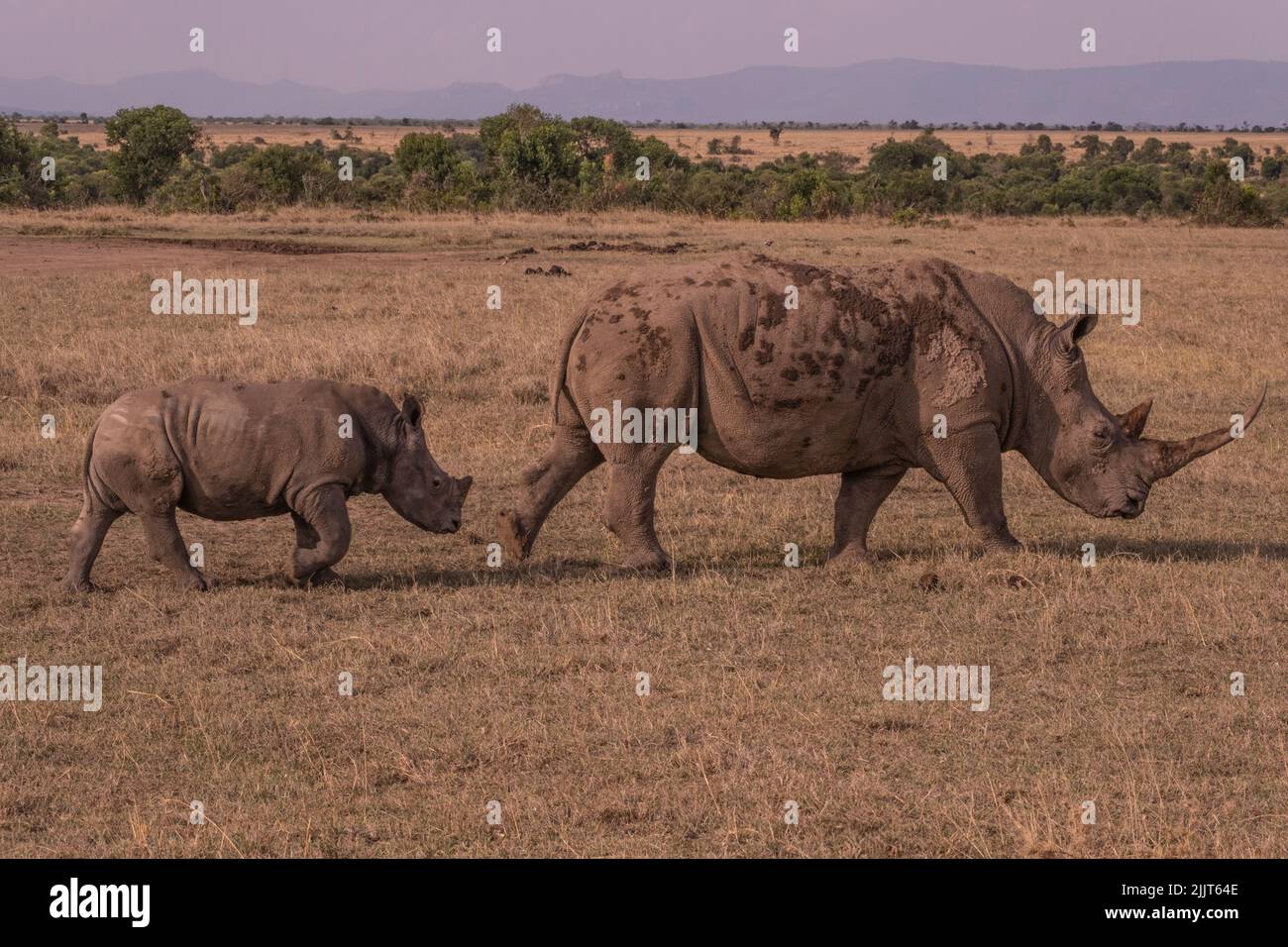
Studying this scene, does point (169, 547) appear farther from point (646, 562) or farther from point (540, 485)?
point (646, 562)

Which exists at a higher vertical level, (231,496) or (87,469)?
(87,469)

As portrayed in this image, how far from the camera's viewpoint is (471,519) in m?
12.0

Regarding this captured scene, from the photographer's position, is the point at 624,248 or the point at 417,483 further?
the point at 624,248

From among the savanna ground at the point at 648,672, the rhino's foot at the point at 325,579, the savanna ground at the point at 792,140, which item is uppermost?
the savanna ground at the point at 792,140

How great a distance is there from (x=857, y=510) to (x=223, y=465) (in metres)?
4.08

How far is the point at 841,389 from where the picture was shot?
10289 mm

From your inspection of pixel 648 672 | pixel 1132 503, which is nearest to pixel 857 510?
pixel 1132 503

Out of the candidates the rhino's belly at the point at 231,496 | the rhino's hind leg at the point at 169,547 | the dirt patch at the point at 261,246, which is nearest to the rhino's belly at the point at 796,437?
the rhino's belly at the point at 231,496

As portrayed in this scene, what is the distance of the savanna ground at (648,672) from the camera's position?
630 centimetres

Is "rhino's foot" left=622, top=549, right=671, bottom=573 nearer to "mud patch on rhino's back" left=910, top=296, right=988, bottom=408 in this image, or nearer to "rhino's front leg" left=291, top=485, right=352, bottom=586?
"rhino's front leg" left=291, top=485, right=352, bottom=586

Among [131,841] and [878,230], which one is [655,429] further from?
[878,230]

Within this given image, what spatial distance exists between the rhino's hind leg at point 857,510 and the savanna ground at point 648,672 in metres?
0.26

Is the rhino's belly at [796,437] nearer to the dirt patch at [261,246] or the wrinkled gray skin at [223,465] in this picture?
the wrinkled gray skin at [223,465]

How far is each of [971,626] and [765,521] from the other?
10.2 feet
